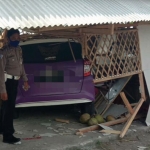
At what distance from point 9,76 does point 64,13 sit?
4.13ft

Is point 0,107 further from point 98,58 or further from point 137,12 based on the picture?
point 137,12

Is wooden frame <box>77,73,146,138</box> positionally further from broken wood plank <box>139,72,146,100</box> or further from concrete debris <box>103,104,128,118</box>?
concrete debris <box>103,104,128,118</box>

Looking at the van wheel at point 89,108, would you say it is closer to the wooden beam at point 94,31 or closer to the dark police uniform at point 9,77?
the wooden beam at point 94,31

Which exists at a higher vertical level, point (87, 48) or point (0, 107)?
point (87, 48)

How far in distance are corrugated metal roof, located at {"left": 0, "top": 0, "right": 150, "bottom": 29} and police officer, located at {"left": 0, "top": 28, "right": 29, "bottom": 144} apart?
19.1 inches

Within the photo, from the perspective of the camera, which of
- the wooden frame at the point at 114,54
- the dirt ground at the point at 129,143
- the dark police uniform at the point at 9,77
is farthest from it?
the wooden frame at the point at 114,54

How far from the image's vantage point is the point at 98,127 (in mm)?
6871

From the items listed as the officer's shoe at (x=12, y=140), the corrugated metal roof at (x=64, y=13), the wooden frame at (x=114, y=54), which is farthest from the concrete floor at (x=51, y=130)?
the corrugated metal roof at (x=64, y=13)

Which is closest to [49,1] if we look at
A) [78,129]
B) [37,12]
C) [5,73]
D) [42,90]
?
[37,12]

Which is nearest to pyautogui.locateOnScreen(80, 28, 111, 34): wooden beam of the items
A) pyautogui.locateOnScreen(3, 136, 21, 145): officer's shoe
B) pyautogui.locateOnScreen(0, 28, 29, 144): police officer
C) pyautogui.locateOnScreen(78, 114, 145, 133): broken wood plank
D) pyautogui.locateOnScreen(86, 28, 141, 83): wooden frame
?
pyautogui.locateOnScreen(86, 28, 141, 83): wooden frame

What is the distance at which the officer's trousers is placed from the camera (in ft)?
18.3

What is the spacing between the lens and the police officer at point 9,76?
536cm

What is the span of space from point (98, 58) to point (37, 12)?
237 centimetres

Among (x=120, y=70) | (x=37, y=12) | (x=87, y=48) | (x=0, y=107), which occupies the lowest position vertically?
(x=0, y=107)
